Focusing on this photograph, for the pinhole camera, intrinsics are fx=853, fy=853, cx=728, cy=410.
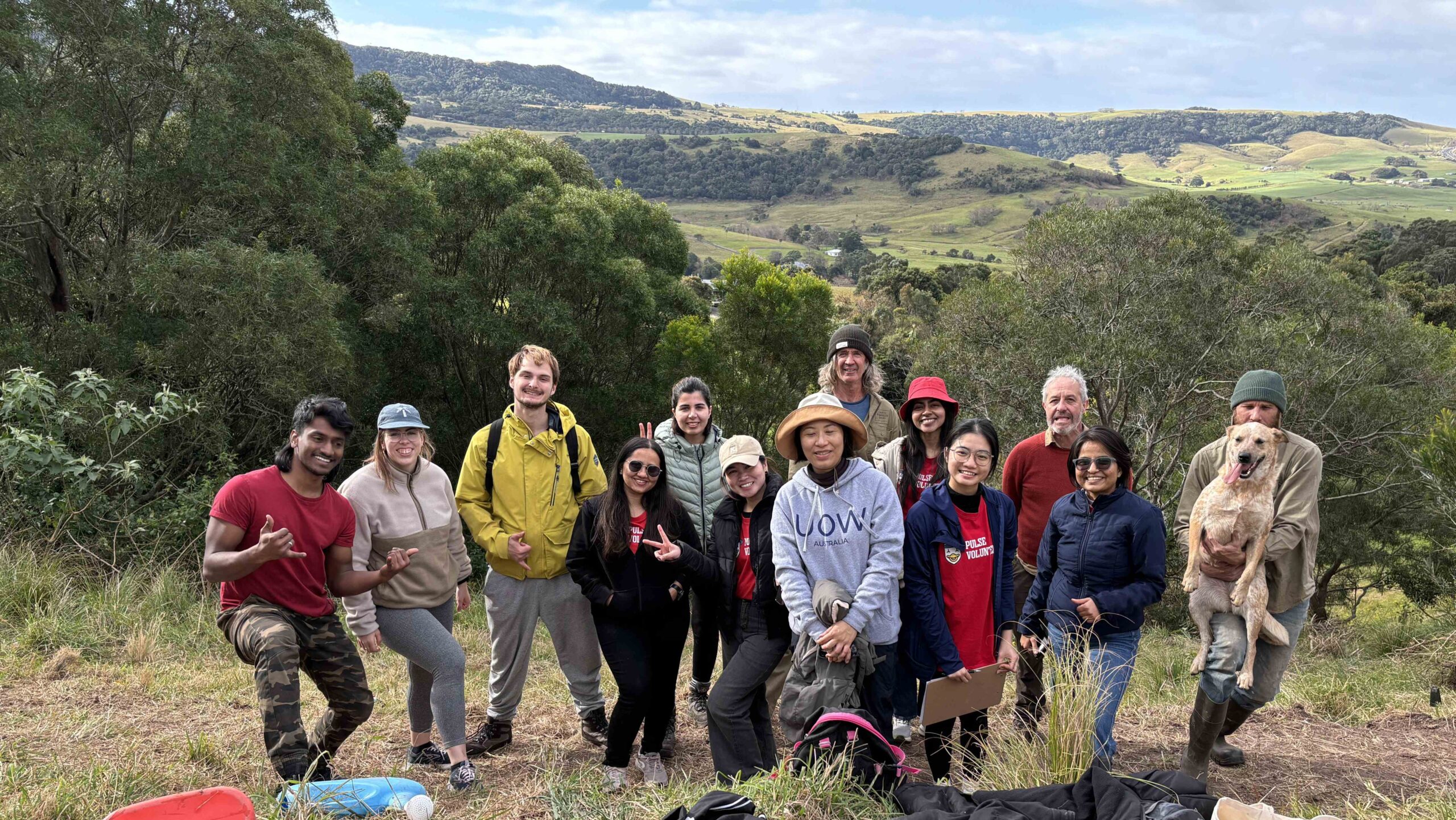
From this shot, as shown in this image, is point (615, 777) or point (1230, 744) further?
point (1230, 744)

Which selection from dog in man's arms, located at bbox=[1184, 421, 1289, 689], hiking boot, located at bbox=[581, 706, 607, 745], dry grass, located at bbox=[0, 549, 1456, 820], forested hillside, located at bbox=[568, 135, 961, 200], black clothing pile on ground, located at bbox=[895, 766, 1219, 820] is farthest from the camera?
forested hillside, located at bbox=[568, 135, 961, 200]

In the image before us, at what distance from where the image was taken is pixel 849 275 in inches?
3403

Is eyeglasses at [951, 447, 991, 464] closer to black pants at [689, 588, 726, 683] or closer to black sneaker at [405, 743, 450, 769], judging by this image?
black pants at [689, 588, 726, 683]

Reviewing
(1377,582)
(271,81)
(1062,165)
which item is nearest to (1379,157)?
(1062,165)

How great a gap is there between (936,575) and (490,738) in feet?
7.97

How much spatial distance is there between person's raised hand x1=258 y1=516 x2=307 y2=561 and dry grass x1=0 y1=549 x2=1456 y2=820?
35.3 inches

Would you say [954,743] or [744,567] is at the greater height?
[744,567]

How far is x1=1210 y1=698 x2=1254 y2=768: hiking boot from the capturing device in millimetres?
3918

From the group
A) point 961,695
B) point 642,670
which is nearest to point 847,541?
point 961,695

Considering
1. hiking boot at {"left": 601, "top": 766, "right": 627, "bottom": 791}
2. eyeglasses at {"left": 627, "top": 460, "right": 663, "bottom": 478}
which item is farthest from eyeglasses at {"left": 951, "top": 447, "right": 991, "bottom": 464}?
hiking boot at {"left": 601, "top": 766, "right": 627, "bottom": 791}

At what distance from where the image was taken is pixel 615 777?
3873mm

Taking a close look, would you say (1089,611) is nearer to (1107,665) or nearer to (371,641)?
(1107,665)

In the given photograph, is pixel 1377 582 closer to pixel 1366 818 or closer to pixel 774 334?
pixel 774 334

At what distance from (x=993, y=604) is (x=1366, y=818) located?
1.49 metres
